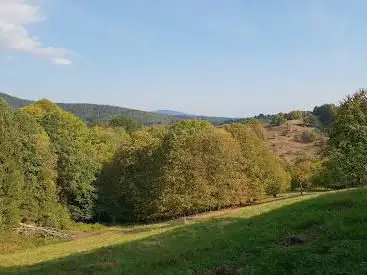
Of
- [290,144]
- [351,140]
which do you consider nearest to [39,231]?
[351,140]

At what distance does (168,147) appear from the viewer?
66250mm

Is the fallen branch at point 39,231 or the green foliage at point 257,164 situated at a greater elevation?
the green foliage at point 257,164

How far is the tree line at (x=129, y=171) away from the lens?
5784 cm

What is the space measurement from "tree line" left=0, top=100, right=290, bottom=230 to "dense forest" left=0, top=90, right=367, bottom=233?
0.14 meters

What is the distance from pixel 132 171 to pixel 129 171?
0.48 metres

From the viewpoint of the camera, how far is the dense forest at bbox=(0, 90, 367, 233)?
53.5 metres

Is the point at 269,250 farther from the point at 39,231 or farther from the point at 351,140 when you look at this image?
the point at 39,231

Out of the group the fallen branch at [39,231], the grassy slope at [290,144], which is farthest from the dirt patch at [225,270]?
the grassy slope at [290,144]

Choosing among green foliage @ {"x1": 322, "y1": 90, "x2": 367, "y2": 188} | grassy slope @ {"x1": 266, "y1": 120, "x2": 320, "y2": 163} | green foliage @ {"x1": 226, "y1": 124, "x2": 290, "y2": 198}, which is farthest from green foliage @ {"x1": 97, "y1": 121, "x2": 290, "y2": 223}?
grassy slope @ {"x1": 266, "y1": 120, "x2": 320, "y2": 163}

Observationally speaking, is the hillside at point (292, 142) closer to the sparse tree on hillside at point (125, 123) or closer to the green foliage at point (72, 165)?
the sparse tree on hillside at point (125, 123)

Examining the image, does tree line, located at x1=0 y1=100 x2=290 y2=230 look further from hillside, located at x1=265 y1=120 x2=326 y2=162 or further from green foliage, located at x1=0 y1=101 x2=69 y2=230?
hillside, located at x1=265 y1=120 x2=326 y2=162

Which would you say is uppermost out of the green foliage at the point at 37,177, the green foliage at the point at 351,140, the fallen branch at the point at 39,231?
the green foliage at the point at 351,140

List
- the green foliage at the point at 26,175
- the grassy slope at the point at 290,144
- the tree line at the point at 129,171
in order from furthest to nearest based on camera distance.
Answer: the grassy slope at the point at 290,144, the tree line at the point at 129,171, the green foliage at the point at 26,175

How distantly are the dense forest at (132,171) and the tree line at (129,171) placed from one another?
0.45 ft
